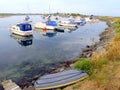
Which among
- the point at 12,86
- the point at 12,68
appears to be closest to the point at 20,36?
the point at 12,68

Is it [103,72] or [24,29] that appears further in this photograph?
[24,29]

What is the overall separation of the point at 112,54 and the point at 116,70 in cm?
271

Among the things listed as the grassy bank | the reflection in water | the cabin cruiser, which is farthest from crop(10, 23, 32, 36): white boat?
the grassy bank

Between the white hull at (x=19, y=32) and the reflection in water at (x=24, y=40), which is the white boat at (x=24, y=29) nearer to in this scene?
the white hull at (x=19, y=32)

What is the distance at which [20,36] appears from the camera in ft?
152

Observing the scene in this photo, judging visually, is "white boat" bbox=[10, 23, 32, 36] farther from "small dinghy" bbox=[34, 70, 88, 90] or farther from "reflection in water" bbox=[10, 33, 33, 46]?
"small dinghy" bbox=[34, 70, 88, 90]

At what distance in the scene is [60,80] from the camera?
12648mm

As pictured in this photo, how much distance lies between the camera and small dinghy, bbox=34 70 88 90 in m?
12.2

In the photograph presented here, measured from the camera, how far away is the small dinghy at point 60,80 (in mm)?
12203

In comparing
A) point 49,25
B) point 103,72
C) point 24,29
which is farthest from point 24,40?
point 103,72

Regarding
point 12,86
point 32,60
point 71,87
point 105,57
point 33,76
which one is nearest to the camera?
point 71,87

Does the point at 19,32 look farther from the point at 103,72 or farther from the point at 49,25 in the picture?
the point at 103,72

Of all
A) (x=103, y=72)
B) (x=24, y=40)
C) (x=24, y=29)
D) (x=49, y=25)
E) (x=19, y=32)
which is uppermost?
(x=103, y=72)

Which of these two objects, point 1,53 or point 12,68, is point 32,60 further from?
point 1,53
